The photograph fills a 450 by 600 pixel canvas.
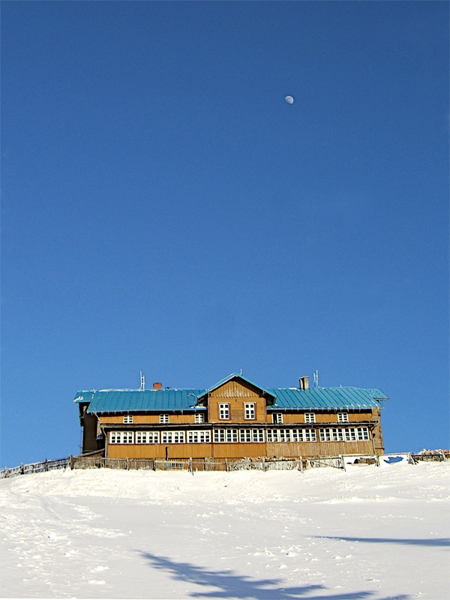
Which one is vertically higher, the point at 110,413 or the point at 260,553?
the point at 110,413

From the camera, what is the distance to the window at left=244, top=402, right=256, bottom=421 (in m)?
55.6

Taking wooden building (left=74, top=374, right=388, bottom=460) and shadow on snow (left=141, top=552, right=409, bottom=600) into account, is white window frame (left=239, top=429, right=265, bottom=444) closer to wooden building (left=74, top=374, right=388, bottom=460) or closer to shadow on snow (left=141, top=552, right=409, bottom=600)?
wooden building (left=74, top=374, right=388, bottom=460)

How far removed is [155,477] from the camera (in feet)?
140

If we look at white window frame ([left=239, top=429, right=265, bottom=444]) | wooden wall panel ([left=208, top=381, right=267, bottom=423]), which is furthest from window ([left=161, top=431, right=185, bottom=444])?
white window frame ([left=239, top=429, right=265, bottom=444])

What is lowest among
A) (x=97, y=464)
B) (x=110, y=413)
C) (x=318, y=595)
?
(x=318, y=595)

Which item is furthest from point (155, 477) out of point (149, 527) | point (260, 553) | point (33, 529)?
point (260, 553)

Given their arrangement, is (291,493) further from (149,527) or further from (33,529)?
(33,529)

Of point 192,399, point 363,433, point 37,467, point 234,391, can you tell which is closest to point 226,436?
point 234,391

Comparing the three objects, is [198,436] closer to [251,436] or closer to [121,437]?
[251,436]

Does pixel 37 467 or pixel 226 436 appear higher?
pixel 226 436

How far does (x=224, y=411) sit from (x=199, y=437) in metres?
3.43

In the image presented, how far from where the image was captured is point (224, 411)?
55625 mm

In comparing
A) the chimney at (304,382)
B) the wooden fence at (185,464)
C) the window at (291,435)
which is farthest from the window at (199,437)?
the chimney at (304,382)

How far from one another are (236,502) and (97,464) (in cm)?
1762
